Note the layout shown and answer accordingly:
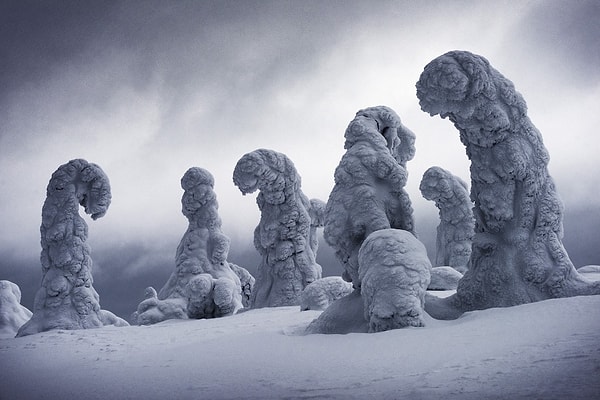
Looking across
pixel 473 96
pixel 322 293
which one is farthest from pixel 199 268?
pixel 473 96

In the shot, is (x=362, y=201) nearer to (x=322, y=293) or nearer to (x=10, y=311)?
(x=322, y=293)

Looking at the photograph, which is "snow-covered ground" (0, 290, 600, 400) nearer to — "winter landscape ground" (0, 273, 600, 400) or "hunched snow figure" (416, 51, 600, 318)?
"winter landscape ground" (0, 273, 600, 400)

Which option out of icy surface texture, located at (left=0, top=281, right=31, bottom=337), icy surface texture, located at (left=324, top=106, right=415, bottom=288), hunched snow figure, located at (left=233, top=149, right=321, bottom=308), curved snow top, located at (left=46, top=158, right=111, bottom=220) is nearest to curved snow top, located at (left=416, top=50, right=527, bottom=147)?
icy surface texture, located at (left=324, top=106, right=415, bottom=288)

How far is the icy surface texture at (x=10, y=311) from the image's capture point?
28.6 ft

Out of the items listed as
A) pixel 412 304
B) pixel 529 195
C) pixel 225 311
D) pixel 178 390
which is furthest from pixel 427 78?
pixel 225 311

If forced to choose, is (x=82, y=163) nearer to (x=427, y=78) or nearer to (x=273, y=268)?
(x=273, y=268)

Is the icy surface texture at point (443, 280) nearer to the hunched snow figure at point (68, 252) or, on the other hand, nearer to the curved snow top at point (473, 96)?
the curved snow top at point (473, 96)

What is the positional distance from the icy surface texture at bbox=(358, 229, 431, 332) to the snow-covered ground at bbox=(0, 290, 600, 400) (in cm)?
→ 23

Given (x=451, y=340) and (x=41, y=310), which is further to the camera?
(x=41, y=310)

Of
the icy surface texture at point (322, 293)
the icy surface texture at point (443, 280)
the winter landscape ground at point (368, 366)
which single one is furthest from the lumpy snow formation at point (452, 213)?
the winter landscape ground at point (368, 366)

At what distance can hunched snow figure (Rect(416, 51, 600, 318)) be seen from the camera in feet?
12.1

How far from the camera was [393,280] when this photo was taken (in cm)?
298

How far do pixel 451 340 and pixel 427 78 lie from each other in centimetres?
230

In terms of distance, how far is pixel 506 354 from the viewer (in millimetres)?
1946
